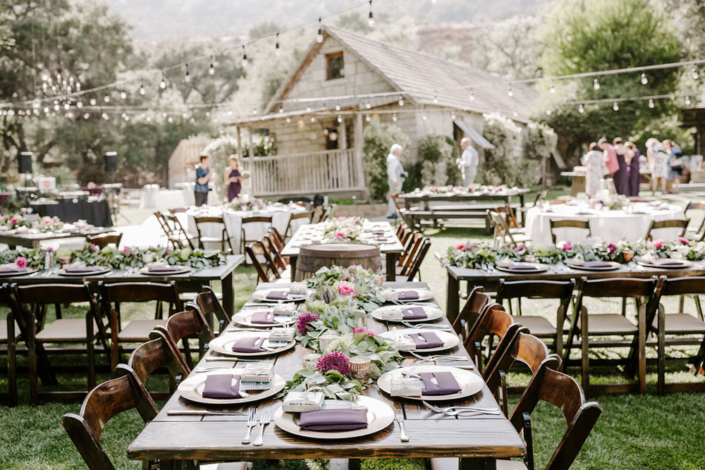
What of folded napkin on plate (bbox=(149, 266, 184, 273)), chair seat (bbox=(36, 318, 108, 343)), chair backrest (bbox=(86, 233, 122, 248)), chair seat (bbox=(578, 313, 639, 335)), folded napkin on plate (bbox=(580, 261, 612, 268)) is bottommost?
chair seat (bbox=(578, 313, 639, 335))

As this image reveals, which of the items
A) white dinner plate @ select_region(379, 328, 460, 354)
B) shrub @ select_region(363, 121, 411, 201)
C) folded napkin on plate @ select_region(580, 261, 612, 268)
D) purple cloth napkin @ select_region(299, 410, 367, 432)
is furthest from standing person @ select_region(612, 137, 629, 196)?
purple cloth napkin @ select_region(299, 410, 367, 432)

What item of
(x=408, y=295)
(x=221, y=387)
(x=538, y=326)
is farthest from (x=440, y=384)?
(x=538, y=326)

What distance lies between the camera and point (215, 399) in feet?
7.53

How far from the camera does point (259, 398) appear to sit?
230cm

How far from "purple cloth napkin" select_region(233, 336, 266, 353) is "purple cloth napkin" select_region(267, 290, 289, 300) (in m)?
0.95

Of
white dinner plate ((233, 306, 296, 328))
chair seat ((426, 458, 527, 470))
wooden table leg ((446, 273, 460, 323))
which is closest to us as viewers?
chair seat ((426, 458, 527, 470))

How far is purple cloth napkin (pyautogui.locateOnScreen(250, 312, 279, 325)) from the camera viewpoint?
3.41m

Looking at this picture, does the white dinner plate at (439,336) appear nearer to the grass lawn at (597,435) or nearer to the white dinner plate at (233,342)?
the white dinner plate at (233,342)

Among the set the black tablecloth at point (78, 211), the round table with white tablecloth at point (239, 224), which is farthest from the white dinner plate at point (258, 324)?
the black tablecloth at point (78, 211)

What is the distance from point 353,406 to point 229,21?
118m

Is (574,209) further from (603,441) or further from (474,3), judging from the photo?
(474,3)

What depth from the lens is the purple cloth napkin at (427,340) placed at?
2.90 m

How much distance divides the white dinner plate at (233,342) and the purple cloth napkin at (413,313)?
0.72 metres

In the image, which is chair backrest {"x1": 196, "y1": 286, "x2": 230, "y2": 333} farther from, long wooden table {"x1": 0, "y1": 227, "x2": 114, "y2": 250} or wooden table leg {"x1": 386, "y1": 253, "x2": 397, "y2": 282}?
long wooden table {"x1": 0, "y1": 227, "x2": 114, "y2": 250}
